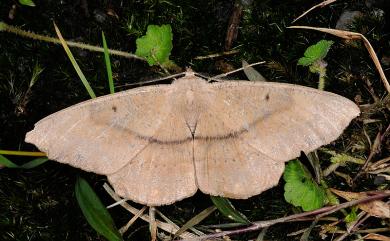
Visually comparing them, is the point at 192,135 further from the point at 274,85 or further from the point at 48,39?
the point at 48,39

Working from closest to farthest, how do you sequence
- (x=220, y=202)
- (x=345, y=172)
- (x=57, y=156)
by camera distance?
(x=57, y=156), (x=220, y=202), (x=345, y=172)

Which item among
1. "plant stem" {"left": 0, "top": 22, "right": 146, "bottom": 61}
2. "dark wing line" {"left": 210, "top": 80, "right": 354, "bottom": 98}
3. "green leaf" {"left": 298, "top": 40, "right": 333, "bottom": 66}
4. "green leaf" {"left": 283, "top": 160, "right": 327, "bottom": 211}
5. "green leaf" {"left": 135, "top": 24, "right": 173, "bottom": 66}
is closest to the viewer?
"dark wing line" {"left": 210, "top": 80, "right": 354, "bottom": 98}

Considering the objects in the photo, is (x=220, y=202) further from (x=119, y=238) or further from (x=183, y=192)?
(x=119, y=238)

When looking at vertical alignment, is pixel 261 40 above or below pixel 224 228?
above

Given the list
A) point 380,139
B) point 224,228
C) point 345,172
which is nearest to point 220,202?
point 224,228

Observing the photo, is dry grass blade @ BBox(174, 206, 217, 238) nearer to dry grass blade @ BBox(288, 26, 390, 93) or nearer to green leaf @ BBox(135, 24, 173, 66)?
green leaf @ BBox(135, 24, 173, 66)

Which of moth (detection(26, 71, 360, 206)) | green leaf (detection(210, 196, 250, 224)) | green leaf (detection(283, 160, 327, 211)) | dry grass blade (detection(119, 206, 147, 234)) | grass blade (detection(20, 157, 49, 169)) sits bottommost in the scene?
dry grass blade (detection(119, 206, 147, 234))

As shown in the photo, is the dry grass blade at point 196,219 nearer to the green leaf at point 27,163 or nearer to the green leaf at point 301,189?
the green leaf at point 301,189

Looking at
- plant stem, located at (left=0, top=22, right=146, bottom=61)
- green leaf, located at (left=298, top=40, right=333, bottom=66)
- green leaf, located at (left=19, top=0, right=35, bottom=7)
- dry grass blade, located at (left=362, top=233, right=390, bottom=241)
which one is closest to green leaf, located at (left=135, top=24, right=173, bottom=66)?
plant stem, located at (left=0, top=22, right=146, bottom=61)
